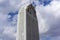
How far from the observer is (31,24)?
192 feet

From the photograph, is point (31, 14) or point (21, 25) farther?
point (31, 14)

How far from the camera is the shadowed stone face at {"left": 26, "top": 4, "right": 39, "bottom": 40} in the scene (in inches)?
2170

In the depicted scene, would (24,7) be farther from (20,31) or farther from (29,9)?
(20,31)

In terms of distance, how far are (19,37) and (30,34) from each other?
4828 millimetres

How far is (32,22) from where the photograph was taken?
59.5 meters

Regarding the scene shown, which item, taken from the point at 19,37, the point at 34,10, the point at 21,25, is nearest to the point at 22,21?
the point at 21,25

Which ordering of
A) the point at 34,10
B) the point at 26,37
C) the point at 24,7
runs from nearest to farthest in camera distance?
1. the point at 26,37
2. the point at 24,7
3. the point at 34,10

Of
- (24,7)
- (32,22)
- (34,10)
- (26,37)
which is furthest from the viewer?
(34,10)

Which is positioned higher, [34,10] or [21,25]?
[34,10]

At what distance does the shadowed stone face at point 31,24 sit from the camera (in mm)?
55119

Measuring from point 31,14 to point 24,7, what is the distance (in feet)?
18.3

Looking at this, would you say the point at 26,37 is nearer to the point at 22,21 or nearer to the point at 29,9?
the point at 22,21

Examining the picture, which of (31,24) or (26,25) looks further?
(31,24)

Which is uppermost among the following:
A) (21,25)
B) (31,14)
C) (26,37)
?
(31,14)
